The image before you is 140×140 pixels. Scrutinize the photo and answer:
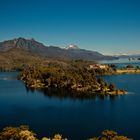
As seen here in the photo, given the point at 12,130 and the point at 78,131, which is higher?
the point at 12,130

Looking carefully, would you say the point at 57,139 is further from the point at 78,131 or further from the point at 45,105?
the point at 45,105

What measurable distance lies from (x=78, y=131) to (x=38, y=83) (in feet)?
363

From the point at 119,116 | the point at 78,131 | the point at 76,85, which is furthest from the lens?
the point at 76,85

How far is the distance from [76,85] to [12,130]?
106 meters

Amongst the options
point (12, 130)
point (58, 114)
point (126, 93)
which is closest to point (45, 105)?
point (58, 114)

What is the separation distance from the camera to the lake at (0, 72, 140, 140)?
266ft

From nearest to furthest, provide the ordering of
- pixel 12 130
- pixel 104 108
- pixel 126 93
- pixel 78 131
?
pixel 12 130 < pixel 78 131 < pixel 104 108 < pixel 126 93

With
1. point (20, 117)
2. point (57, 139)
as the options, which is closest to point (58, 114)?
point (20, 117)

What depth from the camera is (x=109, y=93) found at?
464 ft

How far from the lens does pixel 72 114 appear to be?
100688mm

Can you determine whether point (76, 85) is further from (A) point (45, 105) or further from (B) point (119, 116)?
(B) point (119, 116)

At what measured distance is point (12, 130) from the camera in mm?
57656

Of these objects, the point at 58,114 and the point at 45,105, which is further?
the point at 45,105

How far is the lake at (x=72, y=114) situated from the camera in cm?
8114
